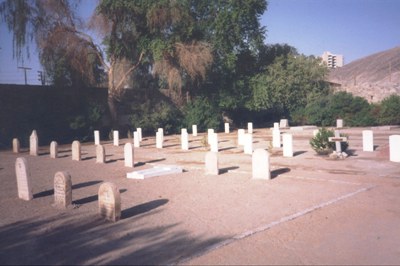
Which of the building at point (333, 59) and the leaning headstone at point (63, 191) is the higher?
the building at point (333, 59)

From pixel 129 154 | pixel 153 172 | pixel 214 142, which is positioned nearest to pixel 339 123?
pixel 214 142

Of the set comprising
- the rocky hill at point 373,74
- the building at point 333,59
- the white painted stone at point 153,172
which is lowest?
the white painted stone at point 153,172

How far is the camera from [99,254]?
5.15 m

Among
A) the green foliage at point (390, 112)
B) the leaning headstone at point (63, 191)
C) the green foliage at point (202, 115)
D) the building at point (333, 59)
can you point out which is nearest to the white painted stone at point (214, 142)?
the leaning headstone at point (63, 191)

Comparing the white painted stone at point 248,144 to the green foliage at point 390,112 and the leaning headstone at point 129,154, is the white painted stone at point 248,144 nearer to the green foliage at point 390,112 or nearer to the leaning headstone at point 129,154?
the leaning headstone at point 129,154

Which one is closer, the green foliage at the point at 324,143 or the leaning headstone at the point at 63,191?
the leaning headstone at the point at 63,191

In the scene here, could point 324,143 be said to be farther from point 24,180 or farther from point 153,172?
point 24,180

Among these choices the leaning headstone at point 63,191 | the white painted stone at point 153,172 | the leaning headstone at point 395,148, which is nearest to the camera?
the leaning headstone at point 63,191

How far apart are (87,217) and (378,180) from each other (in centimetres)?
742

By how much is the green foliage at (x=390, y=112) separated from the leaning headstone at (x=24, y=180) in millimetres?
32382

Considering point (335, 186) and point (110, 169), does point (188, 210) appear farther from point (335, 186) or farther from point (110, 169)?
point (110, 169)

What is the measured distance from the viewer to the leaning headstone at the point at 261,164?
410 inches

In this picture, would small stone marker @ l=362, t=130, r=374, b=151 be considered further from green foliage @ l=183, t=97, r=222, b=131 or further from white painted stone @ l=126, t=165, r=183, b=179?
green foliage @ l=183, t=97, r=222, b=131

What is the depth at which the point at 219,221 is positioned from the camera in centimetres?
659
